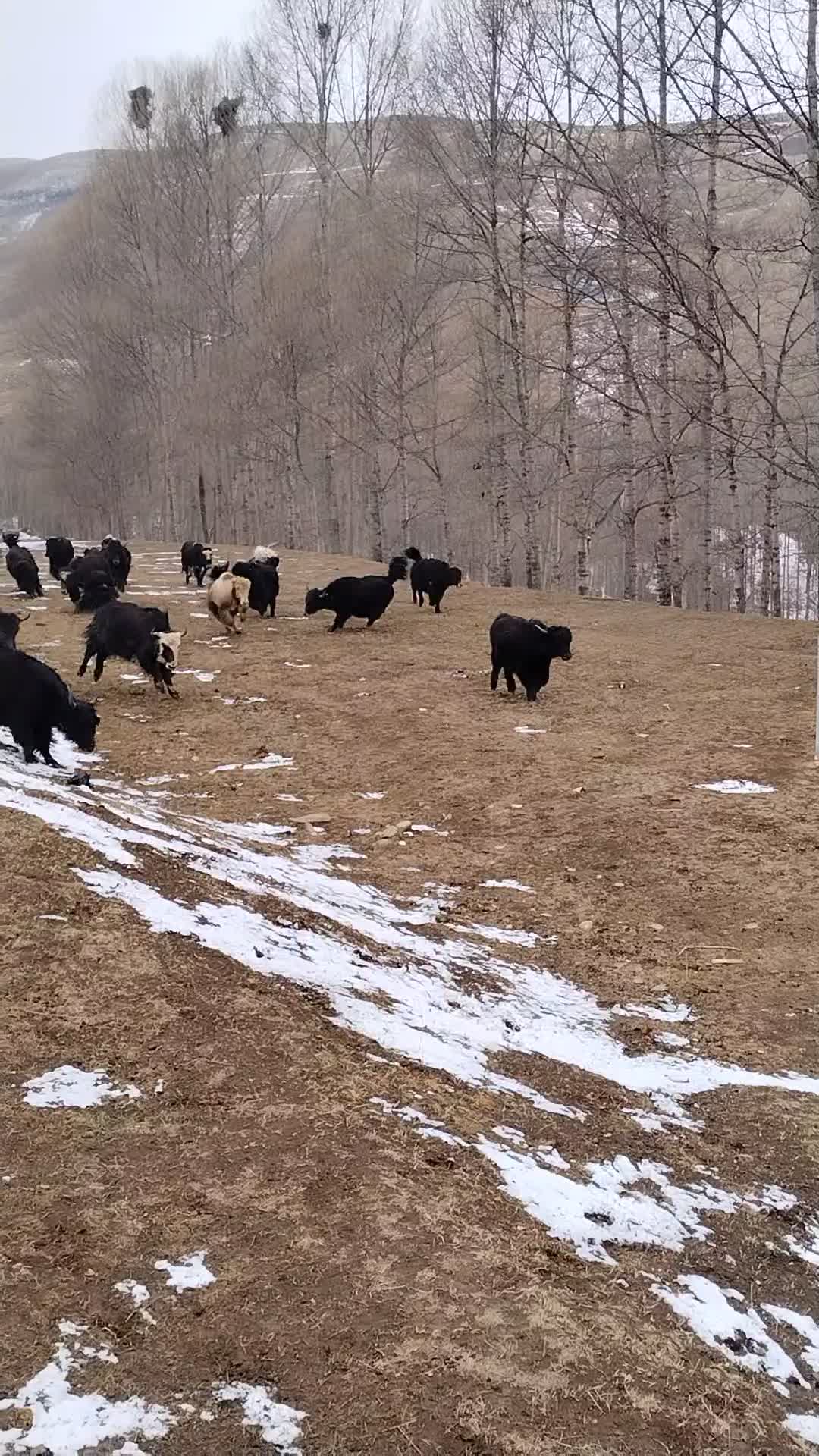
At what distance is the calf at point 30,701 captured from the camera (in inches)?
295

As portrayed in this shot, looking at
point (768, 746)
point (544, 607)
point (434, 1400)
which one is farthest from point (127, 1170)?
point (544, 607)

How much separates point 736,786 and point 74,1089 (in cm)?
630

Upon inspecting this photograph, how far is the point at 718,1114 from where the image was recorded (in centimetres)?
405

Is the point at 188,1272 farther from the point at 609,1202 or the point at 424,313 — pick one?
the point at 424,313

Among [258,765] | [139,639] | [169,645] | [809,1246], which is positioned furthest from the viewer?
[139,639]

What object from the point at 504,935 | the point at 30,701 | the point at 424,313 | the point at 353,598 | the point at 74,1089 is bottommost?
the point at 504,935

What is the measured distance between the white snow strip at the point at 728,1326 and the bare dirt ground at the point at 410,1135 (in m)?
0.02

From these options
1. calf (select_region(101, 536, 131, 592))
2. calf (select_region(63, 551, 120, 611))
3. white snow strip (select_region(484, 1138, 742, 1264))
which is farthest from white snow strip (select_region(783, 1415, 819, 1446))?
calf (select_region(101, 536, 131, 592))

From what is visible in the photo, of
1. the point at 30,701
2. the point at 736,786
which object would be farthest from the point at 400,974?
the point at 736,786

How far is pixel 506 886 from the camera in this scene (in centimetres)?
655

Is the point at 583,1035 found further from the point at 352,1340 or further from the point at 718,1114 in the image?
the point at 352,1340

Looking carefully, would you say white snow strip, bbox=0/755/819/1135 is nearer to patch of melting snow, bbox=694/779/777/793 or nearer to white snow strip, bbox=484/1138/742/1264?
white snow strip, bbox=484/1138/742/1264

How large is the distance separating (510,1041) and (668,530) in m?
17.6

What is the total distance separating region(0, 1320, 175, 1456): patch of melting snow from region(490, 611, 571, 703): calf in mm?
9360
